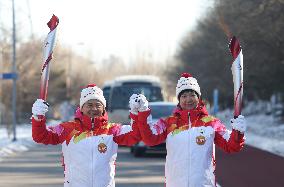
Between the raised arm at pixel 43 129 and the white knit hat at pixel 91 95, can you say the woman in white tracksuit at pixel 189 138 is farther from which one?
the raised arm at pixel 43 129

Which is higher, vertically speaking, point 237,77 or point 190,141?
point 237,77

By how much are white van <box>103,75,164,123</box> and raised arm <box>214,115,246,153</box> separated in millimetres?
21098

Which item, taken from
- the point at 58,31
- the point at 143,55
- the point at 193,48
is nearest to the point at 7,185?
the point at 58,31

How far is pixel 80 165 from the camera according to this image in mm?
7152

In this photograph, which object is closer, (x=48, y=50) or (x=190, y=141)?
(x=190, y=141)

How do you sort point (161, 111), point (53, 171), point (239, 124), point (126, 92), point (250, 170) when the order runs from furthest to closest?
point (126, 92), point (161, 111), point (250, 170), point (53, 171), point (239, 124)

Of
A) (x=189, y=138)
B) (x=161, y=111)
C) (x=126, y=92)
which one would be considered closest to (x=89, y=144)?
(x=189, y=138)

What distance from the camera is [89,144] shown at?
7.13 meters

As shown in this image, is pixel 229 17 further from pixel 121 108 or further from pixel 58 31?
pixel 58 31

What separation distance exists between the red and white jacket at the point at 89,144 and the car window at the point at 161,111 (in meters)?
16.0

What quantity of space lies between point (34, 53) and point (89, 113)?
44.3 metres

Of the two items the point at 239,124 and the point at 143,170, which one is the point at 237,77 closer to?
the point at 239,124

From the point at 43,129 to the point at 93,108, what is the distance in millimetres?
498

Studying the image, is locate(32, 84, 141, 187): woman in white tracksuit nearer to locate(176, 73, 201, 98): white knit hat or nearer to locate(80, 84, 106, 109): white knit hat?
Result: locate(80, 84, 106, 109): white knit hat
